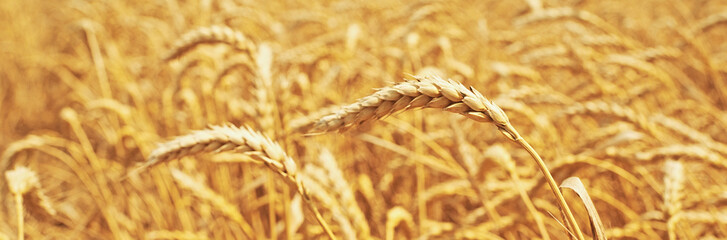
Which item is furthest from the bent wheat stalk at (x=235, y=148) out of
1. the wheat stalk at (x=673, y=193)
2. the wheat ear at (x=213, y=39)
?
the wheat stalk at (x=673, y=193)

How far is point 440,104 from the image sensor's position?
682 mm

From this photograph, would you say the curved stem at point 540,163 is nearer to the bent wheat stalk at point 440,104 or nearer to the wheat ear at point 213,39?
the bent wheat stalk at point 440,104

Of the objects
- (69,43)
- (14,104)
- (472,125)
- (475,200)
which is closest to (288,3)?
(69,43)

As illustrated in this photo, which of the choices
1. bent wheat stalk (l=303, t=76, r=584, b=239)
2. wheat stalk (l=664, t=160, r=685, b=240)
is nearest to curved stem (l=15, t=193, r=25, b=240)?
bent wheat stalk (l=303, t=76, r=584, b=239)

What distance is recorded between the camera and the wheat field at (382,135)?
42.0 inches

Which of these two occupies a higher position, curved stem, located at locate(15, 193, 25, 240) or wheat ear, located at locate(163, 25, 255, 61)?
wheat ear, located at locate(163, 25, 255, 61)

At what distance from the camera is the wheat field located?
1067 millimetres

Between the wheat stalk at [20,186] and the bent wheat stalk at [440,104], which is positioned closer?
the bent wheat stalk at [440,104]

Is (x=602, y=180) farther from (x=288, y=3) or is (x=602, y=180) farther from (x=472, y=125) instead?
(x=288, y=3)

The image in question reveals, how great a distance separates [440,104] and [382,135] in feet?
4.92

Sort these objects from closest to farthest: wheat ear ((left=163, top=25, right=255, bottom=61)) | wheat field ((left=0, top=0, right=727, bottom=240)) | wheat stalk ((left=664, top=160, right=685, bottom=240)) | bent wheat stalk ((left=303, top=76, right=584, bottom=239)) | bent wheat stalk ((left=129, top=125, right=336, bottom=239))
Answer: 1. bent wheat stalk ((left=303, top=76, right=584, bottom=239))
2. bent wheat stalk ((left=129, top=125, right=336, bottom=239))
3. wheat stalk ((left=664, top=160, right=685, bottom=240))
4. wheat field ((left=0, top=0, right=727, bottom=240))
5. wheat ear ((left=163, top=25, right=255, bottom=61))

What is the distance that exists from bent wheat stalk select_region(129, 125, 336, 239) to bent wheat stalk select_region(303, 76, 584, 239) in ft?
0.49

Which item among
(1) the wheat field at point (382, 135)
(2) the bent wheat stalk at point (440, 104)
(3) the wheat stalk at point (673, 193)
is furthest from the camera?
(1) the wheat field at point (382, 135)

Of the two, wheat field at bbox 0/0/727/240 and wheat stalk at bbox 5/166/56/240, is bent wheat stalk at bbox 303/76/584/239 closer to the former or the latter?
wheat field at bbox 0/0/727/240
